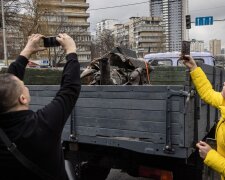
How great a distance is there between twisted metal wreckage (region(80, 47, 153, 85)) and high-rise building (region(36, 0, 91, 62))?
38.1 m

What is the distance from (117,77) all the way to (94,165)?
1.28 meters

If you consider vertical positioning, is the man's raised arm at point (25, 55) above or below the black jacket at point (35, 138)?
above

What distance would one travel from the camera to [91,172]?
5035 mm

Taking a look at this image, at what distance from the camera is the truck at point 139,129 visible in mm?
3840

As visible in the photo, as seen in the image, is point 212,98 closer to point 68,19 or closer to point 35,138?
point 35,138

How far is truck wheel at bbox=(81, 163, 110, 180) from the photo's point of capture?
4863 millimetres

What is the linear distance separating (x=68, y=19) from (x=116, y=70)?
71302 millimetres

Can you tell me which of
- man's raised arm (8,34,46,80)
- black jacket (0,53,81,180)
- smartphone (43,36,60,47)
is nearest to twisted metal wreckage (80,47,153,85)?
man's raised arm (8,34,46,80)

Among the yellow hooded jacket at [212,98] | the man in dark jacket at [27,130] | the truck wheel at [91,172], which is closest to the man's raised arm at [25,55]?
the man in dark jacket at [27,130]

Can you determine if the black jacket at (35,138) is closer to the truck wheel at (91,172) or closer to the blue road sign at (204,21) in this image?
the truck wheel at (91,172)

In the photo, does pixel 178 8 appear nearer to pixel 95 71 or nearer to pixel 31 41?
pixel 95 71

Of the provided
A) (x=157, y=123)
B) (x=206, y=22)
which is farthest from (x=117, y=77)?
(x=206, y=22)

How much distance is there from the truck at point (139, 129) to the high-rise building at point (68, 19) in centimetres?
3944

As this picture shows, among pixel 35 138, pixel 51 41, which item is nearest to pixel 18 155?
pixel 35 138
